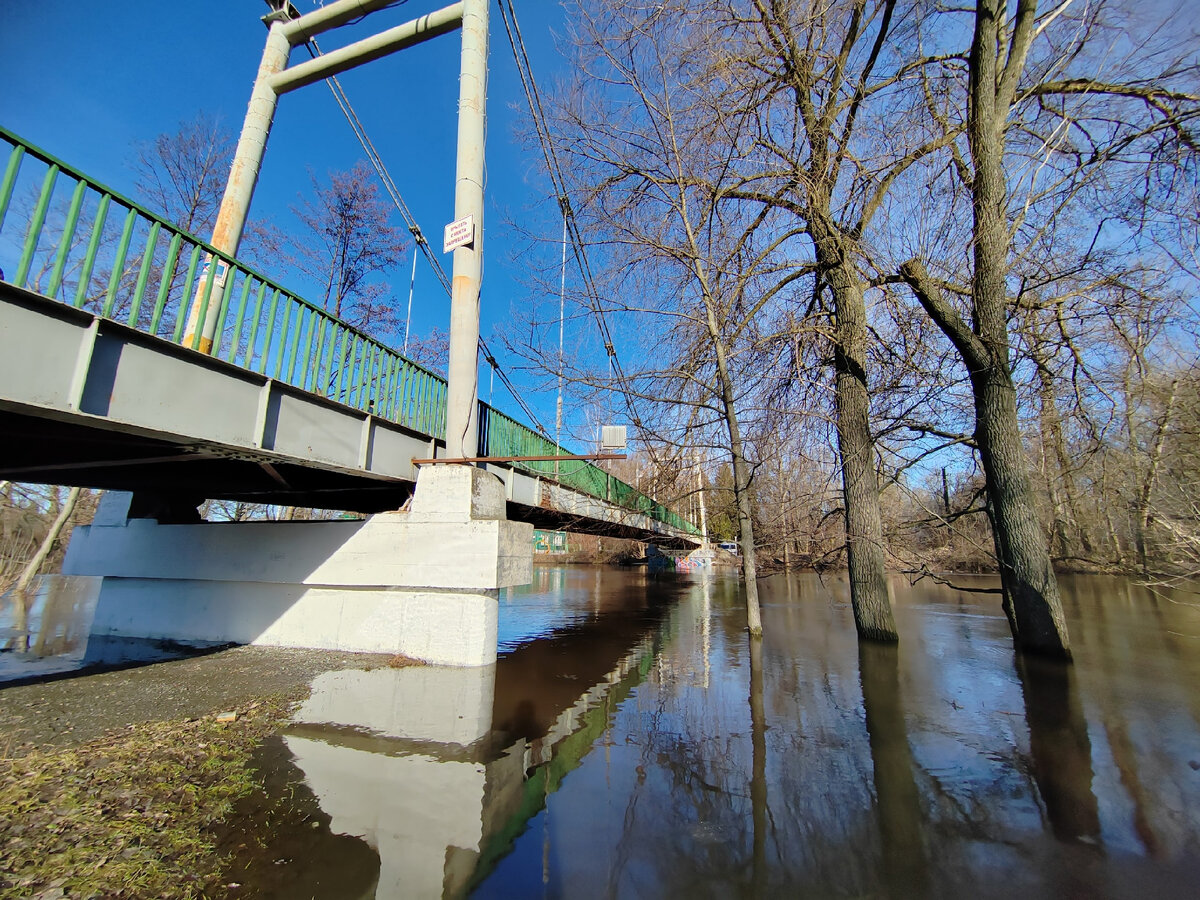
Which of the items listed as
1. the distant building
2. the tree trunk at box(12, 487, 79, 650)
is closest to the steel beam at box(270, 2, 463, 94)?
the tree trunk at box(12, 487, 79, 650)

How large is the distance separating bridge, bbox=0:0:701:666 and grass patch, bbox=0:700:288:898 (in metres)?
2.74

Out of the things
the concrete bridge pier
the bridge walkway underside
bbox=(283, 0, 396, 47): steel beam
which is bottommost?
the concrete bridge pier

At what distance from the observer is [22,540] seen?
53.9 ft

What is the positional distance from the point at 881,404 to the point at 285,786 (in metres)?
10.9

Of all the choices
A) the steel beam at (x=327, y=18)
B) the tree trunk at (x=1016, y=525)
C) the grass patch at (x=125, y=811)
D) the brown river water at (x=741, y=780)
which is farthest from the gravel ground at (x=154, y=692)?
the steel beam at (x=327, y=18)

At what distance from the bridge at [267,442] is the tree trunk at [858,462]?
6.25 m

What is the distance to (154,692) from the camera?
6.06 m

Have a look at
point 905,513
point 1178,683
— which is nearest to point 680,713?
point 1178,683

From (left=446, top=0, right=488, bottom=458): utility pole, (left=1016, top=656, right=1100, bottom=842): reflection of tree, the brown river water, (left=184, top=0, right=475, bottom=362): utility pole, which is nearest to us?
the brown river water

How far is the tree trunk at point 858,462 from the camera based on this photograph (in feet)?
31.7

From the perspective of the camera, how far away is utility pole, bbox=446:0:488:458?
8.32 metres

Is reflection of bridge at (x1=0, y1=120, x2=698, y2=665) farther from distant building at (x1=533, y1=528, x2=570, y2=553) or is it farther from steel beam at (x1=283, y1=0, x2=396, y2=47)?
distant building at (x1=533, y1=528, x2=570, y2=553)

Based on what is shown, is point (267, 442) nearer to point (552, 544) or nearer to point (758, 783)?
point (758, 783)

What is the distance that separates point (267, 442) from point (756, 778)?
20.2 ft
